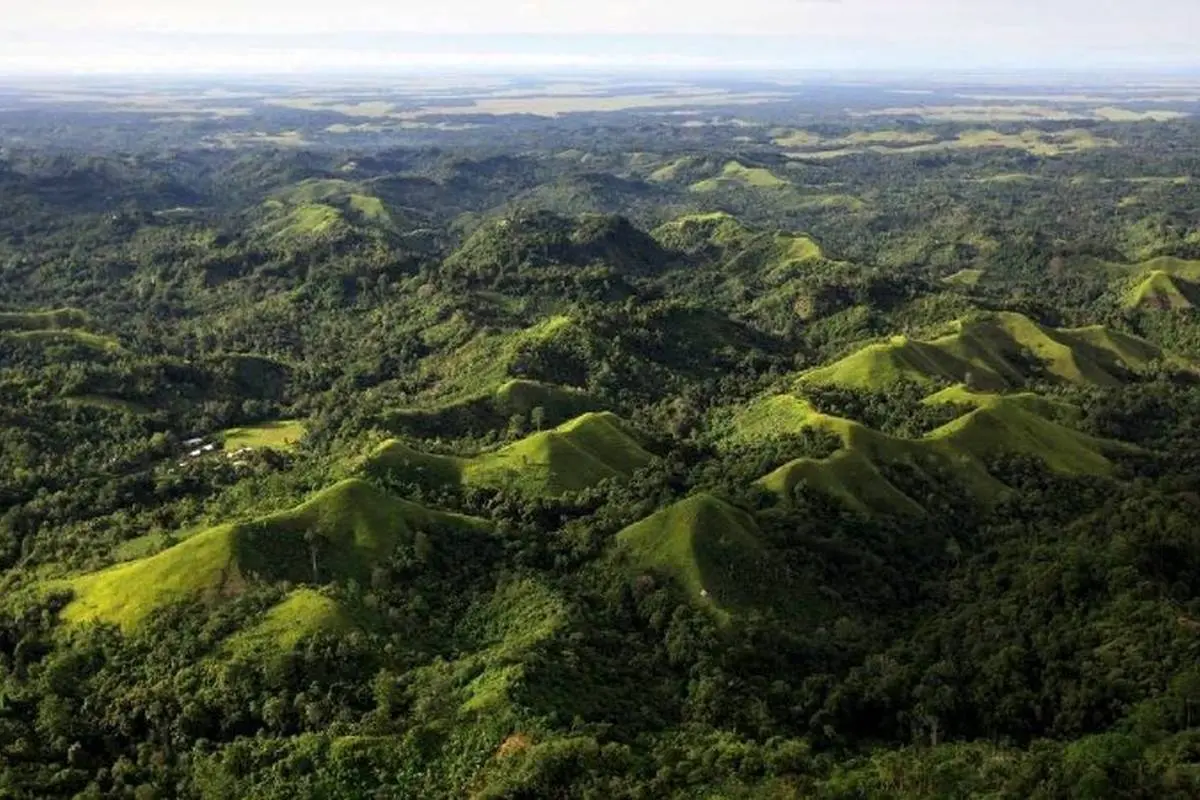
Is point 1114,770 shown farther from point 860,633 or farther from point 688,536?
Answer: point 688,536

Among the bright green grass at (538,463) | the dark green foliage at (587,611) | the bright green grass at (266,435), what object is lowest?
the bright green grass at (266,435)

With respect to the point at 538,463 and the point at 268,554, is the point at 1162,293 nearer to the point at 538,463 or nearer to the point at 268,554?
the point at 538,463

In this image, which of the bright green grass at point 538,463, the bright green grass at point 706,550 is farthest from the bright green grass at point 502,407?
the bright green grass at point 706,550

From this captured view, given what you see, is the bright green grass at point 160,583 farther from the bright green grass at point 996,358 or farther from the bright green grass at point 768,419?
the bright green grass at point 996,358

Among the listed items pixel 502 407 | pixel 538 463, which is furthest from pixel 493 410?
pixel 538 463

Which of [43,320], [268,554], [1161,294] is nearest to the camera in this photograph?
[268,554]

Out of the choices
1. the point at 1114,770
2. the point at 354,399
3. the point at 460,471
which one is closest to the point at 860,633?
the point at 1114,770
